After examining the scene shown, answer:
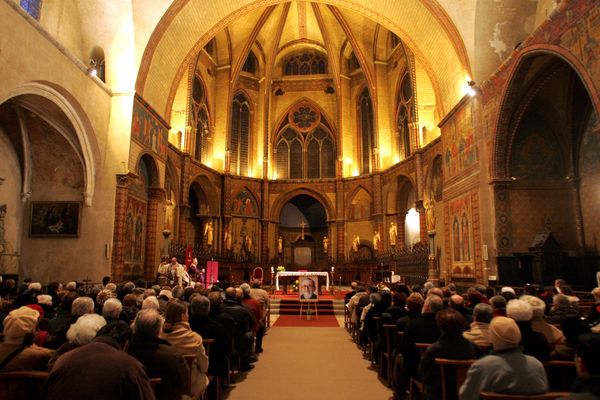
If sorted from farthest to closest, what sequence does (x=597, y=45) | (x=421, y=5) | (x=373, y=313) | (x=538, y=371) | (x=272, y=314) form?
(x=421, y=5) → (x=272, y=314) → (x=597, y=45) → (x=373, y=313) → (x=538, y=371)

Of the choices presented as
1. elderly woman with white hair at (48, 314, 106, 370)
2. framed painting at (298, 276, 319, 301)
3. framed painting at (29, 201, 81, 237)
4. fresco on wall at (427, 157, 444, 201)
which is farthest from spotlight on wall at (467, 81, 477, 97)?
elderly woman with white hair at (48, 314, 106, 370)

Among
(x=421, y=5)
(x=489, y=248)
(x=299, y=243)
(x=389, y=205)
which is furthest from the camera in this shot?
(x=299, y=243)

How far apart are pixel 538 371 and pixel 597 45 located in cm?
948

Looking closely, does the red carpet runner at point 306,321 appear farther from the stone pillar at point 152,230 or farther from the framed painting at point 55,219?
the framed painting at point 55,219

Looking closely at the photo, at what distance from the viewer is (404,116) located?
27797mm

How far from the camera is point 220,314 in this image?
6.70 metres

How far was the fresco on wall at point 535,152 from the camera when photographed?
50.4 ft

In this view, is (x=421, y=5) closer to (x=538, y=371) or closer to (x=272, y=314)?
(x=272, y=314)

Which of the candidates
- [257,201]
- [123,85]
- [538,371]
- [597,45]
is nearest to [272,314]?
[123,85]

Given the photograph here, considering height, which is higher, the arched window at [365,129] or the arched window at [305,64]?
the arched window at [305,64]

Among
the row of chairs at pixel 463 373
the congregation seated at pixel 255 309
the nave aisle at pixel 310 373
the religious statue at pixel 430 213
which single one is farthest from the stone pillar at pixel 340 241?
the row of chairs at pixel 463 373

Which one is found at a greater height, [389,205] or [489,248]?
[389,205]

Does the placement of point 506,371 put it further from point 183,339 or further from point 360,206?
point 360,206

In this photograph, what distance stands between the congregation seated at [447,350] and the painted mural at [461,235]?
1267cm
